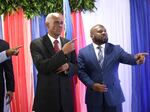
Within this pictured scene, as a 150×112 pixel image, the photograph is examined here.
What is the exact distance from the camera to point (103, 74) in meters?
3.26

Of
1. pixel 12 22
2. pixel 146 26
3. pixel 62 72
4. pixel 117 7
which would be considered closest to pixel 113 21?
pixel 117 7

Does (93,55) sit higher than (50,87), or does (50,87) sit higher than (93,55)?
→ (93,55)

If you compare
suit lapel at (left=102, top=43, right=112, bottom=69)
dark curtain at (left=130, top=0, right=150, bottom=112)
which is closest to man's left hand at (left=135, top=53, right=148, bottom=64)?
suit lapel at (left=102, top=43, right=112, bottom=69)

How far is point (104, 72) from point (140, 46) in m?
1.35

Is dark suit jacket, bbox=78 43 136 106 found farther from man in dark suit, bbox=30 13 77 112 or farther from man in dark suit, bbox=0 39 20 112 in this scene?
man in dark suit, bbox=0 39 20 112

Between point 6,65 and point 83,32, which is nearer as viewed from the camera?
point 6,65

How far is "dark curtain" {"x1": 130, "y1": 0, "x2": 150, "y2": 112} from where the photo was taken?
14.4 feet

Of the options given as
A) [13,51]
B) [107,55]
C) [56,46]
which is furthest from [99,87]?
[13,51]

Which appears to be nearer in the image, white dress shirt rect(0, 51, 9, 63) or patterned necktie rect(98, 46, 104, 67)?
white dress shirt rect(0, 51, 9, 63)

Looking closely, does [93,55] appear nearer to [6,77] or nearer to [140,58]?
[140,58]

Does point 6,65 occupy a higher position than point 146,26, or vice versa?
point 146,26

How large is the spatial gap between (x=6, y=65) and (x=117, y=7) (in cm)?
209

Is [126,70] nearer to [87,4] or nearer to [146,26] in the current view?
[146,26]

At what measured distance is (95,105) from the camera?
3.25 m
